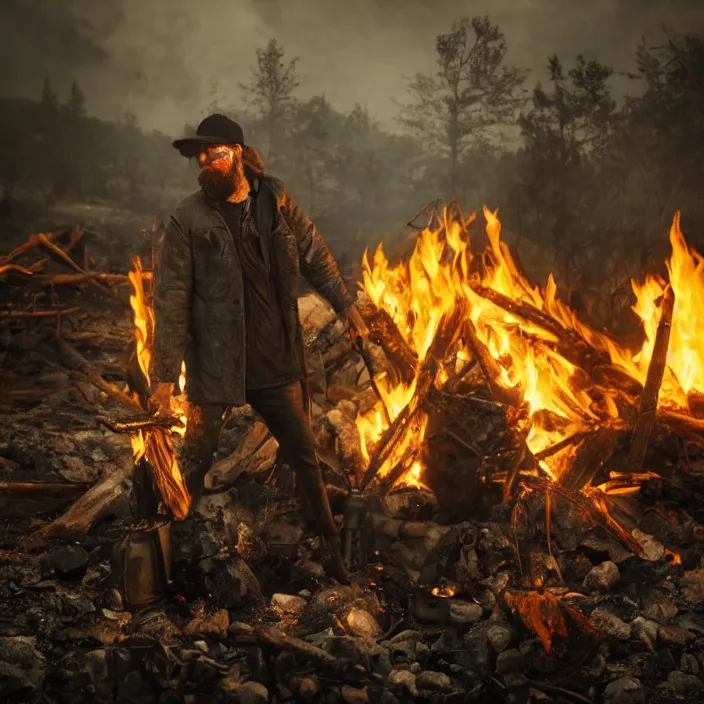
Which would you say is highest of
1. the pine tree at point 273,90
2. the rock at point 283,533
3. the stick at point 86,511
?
the pine tree at point 273,90

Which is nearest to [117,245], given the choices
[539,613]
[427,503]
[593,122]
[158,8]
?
[158,8]

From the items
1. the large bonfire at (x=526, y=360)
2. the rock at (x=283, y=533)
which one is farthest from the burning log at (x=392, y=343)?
the rock at (x=283, y=533)

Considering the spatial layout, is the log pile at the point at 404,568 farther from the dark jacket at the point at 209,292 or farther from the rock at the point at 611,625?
the dark jacket at the point at 209,292

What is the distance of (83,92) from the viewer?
3138 cm

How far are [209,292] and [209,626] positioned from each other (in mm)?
1815

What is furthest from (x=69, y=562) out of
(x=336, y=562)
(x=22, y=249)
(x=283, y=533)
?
(x=22, y=249)

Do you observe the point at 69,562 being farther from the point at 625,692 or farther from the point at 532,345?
the point at 532,345

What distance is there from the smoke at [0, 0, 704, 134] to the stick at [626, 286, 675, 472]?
591 inches

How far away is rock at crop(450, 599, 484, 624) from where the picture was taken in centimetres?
334

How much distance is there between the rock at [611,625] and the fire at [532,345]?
4.55 ft

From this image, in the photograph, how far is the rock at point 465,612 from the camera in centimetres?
334

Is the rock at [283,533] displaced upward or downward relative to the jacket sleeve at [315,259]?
downward

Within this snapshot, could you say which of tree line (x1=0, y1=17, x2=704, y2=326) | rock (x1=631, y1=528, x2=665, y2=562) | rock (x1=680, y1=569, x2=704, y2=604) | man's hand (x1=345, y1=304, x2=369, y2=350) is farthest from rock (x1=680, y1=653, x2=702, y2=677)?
tree line (x1=0, y1=17, x2=704, y2=326)

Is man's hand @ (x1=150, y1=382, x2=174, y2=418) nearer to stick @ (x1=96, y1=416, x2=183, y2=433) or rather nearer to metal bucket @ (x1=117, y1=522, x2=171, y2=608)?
stick @ (x1=96, y1=416, x2=183, y2=433)
